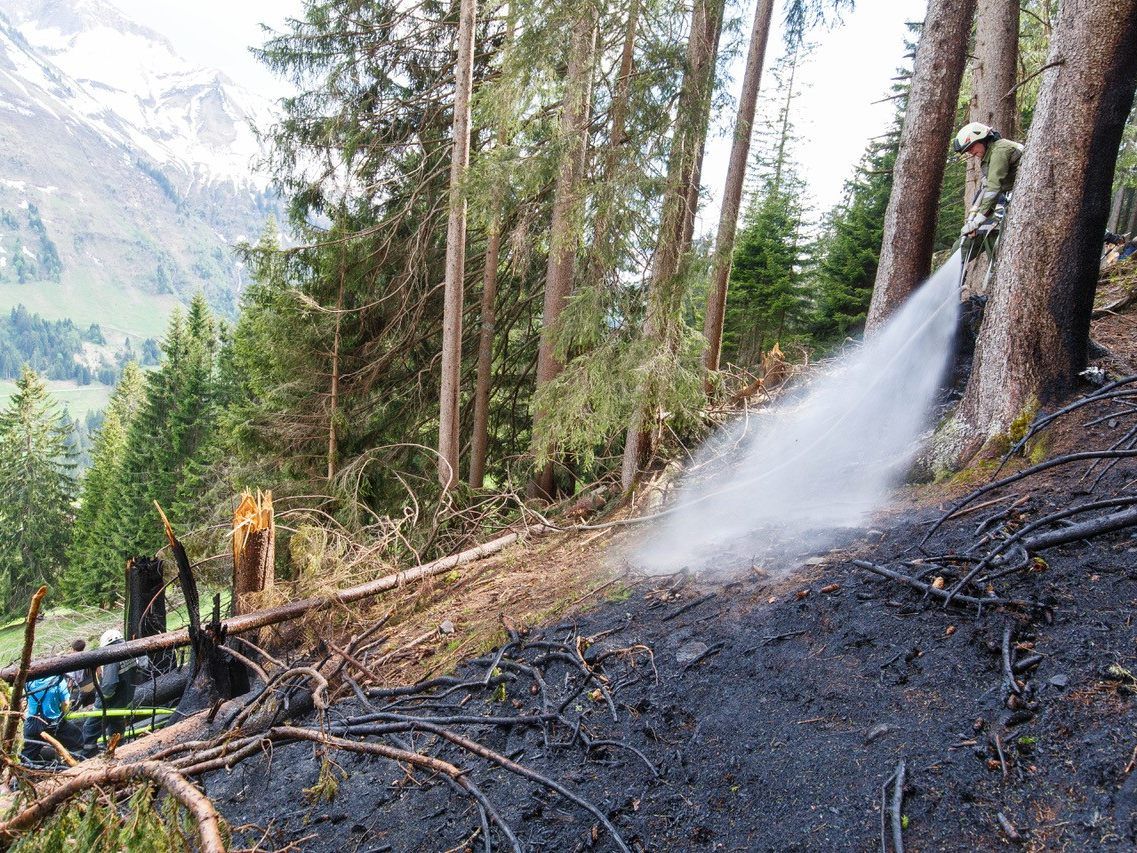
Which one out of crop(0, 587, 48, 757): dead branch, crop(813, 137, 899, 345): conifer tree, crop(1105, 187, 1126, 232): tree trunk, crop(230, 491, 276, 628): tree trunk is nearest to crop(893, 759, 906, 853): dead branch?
crop(0, 587, 48, 757): dead branch

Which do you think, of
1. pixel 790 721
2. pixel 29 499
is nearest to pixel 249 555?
pixel 790 721

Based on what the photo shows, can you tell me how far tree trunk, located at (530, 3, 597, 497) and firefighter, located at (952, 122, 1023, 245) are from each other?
13.1 ft

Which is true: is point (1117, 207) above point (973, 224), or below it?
above

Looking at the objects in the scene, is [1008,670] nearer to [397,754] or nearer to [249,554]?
[397,754]

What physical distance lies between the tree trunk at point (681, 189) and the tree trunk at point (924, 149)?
2140mm

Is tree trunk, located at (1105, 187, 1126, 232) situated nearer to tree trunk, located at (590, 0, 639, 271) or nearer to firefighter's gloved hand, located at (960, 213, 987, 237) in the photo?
firefighter's gloved hand, located at (960, 213, 987, 237)

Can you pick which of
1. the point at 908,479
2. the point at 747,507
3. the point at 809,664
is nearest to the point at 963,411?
the point at 908,479

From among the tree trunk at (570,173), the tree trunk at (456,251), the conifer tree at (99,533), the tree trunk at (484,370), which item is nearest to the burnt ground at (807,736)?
the tree trunk at (570,173)

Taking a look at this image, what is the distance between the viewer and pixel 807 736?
253cm

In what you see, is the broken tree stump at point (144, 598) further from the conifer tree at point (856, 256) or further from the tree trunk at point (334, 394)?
the conifer tree at point (856, 256)

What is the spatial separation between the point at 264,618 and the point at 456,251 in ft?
19.8

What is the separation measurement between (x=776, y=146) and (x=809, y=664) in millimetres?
29394

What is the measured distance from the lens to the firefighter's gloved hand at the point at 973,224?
238 inches

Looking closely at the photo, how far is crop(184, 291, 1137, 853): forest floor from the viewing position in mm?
2037
